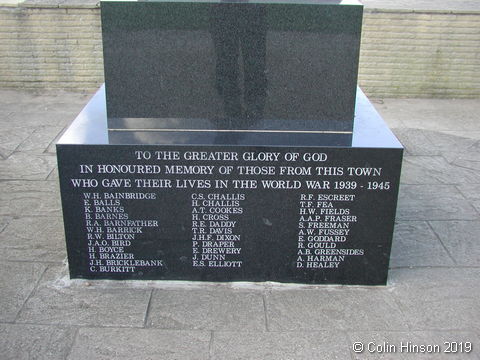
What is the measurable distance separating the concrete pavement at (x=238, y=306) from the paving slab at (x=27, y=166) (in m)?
0.43

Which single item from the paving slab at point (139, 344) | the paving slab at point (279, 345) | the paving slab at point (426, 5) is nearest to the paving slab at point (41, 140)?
the paving slab at point (139, 344)

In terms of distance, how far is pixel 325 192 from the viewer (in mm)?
3994

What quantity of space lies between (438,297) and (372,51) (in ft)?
16.6

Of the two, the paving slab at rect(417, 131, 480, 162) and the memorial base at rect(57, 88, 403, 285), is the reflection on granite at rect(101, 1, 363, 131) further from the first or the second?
the paving slab at rect(417, 131, 480, 162)

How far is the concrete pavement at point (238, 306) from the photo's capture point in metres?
3.58

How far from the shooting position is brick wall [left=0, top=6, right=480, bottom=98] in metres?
8.23

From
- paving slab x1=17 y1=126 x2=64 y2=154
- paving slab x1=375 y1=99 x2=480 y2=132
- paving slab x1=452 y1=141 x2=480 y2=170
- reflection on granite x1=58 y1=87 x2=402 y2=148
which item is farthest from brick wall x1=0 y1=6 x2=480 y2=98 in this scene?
reflection on granite x1=58 y1=87 x2=402 y2=148

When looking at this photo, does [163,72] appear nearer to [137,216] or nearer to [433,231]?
[137,216]

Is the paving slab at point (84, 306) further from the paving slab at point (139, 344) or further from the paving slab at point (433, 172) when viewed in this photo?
the paving slab at point (433, 172)

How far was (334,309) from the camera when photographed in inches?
156

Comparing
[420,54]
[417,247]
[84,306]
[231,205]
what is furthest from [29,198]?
[420,54]

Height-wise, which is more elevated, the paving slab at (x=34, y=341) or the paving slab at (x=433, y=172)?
the paving slab at (x=34, y=341)

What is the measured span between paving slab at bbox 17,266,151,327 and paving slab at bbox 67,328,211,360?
101 millimetres

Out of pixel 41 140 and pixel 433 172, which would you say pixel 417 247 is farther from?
pixel 41 140
